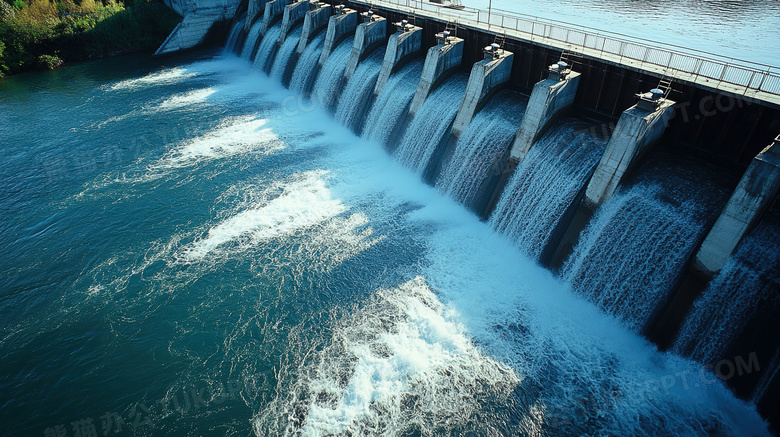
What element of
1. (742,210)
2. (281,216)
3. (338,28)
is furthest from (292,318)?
(338,28)

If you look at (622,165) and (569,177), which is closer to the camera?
(622,165)

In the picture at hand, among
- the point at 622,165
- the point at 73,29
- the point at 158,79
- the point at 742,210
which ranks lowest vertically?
the point at 158,79

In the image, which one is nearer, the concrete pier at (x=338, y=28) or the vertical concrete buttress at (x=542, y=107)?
the vertical concrete buttress at (x=542, y=107)

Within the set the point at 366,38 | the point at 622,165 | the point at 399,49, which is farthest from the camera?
the point at 366,38

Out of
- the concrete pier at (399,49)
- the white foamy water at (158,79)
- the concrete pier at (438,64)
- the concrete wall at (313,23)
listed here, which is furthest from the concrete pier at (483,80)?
the white foamy water at (158,79)

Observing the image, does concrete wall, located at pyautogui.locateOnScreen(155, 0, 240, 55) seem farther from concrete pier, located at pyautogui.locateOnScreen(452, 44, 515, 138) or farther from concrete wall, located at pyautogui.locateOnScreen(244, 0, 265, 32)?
concrete pier, located at pyautogui.locateOnScreen(452, 44, 515, 138)

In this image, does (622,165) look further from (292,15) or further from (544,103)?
(292,15)

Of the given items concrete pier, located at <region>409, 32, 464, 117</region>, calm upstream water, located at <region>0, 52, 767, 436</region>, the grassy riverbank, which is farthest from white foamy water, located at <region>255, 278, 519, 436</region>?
the grassy riverbank

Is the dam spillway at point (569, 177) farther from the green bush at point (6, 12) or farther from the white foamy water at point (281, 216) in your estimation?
the green bush at point (6, 12)
